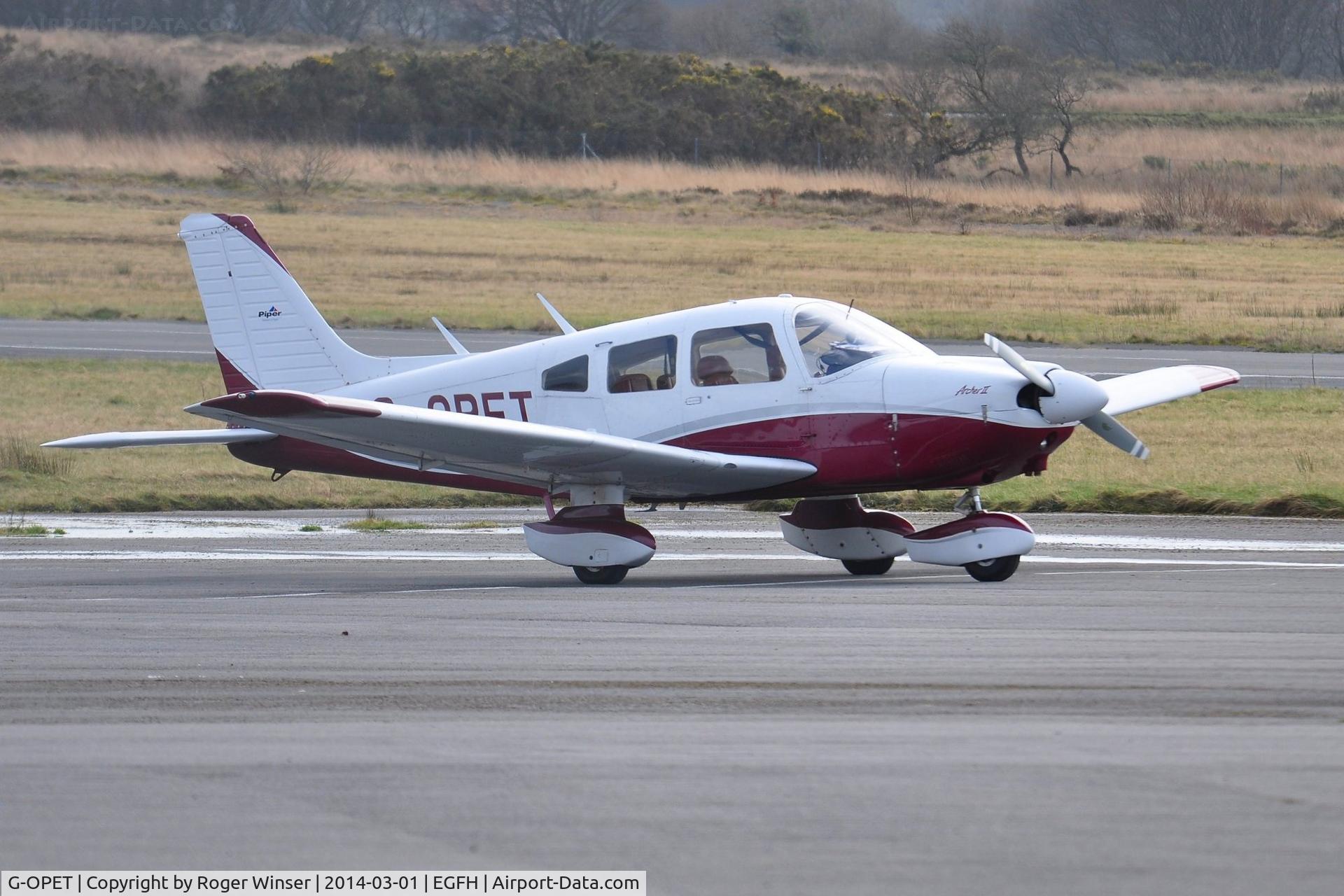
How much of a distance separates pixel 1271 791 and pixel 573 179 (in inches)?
2121

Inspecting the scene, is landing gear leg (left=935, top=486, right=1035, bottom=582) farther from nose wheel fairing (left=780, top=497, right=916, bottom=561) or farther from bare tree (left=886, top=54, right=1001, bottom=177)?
bare tree (left=886, top=54, right=1001, bottom=177)

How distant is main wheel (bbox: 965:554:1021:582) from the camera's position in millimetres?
12039

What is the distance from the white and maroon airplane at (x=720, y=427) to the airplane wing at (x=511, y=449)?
2 cm

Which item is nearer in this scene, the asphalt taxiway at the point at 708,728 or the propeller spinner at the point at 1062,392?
the asphalt taxiway at the point at 708,728

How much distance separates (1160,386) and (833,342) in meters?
3.25

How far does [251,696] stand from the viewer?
8.42 metres

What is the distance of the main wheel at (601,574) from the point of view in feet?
41.5

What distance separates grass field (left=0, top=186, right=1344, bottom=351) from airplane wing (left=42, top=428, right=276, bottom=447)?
18.6 metres

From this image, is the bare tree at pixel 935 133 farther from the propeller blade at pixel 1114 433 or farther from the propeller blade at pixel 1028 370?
the propeller blade at pixel 1028 370

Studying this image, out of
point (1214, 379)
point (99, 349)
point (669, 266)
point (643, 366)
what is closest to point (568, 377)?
point (643, 366)

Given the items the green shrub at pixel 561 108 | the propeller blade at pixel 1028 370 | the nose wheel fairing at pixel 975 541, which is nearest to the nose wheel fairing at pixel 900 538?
the nose wheel fairing at pixel 975 541

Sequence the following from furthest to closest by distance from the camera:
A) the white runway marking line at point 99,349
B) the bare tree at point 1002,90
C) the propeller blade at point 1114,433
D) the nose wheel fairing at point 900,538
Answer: the bare tree at point 1002,90 → the white runway marking line at point 99,349 → the propeller blade at point 1114,433 → the nose wheel fairing at point 900,538

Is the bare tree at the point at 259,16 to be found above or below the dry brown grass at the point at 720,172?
above

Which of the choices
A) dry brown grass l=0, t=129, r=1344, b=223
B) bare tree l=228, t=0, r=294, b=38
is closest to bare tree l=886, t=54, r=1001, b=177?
dry brown grass l=0, t=129, r=1344, b=223
